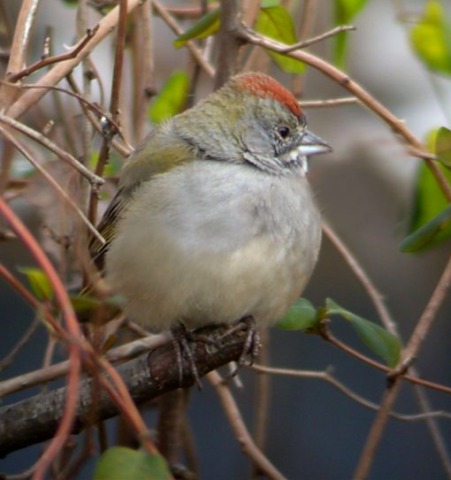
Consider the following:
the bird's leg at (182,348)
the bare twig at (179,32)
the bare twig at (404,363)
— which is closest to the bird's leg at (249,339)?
the bird's leg at (182,348)

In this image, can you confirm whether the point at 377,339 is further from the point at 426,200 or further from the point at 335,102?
the point at 335,102

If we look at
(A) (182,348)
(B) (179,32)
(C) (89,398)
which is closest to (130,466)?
(C) (89,398)

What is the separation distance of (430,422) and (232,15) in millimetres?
1172

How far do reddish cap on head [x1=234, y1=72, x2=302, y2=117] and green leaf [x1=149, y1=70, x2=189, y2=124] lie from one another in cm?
49

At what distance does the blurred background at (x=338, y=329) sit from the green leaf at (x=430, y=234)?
1.83 meters

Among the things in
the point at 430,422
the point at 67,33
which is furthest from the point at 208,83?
the point at 430,422

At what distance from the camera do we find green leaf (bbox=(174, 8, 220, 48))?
9.86ft

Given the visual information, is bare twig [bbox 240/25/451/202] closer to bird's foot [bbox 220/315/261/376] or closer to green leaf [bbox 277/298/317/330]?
green leaf [bbox 277/298/317/330]

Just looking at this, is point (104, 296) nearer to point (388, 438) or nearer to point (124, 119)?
point (124, 119)

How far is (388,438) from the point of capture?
5.25m

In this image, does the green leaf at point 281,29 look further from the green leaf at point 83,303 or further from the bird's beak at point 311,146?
the green leaf at point 83,303

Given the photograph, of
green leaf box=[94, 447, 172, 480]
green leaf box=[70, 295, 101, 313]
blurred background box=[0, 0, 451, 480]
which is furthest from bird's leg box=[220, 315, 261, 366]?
blurred background box=[0, 0, 451, 480]

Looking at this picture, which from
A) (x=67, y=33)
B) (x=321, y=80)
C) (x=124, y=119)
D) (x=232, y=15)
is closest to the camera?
(x=232, y=15)

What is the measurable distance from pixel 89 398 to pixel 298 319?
60 centimetres
